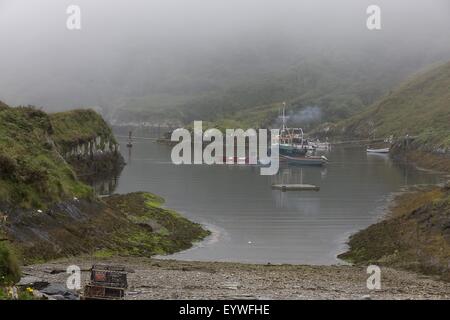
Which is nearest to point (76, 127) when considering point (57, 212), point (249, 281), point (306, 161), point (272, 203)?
point (272, 203)

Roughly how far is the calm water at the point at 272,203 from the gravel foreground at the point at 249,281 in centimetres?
1044

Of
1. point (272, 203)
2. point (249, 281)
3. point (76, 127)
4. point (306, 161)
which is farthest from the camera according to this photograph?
point (306, 161)

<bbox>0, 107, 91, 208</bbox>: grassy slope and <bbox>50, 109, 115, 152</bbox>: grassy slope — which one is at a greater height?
<bbox>50, 109, 115, 152</bbox>: grassy slope

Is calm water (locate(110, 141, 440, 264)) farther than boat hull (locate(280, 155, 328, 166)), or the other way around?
boat hull (locate(280, 155, 328, 166))

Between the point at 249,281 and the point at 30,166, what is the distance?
26.9 metres

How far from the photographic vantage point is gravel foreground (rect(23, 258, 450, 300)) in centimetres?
3284

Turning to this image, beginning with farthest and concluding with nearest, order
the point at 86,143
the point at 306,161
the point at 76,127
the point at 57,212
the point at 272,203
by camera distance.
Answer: the point at 306,161 < the point at 76,127 < the point at 86,143 < the point at 272,203 < the point at 57,212

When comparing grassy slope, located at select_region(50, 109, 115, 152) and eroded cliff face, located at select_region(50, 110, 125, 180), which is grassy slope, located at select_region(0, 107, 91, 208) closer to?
eroded cliff face, located at select_region(50, 110, 125, 180)

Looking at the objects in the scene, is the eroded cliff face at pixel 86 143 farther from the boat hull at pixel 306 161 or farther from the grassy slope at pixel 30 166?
the boat hull at pixel 306 161

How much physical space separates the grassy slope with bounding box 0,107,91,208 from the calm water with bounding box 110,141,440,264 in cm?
1278

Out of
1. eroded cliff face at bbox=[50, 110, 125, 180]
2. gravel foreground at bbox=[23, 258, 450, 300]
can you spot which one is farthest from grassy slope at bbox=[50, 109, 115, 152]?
gravel foreground at bbox=[23, 258, 450, 300]

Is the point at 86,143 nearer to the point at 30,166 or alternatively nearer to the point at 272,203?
the point at 272,203

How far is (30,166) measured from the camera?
188 feet
